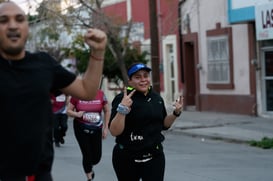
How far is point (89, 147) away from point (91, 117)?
454 millimetres

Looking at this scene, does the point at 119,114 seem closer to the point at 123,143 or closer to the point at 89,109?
the point at 123,143

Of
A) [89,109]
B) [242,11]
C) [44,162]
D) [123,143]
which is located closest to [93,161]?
[89,109]

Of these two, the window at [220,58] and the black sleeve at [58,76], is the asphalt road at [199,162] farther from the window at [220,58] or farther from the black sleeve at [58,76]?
the window at [220,58]

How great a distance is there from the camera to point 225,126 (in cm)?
1875

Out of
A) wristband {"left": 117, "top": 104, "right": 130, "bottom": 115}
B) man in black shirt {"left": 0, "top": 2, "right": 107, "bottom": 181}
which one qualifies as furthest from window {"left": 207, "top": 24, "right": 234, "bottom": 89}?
man in black shirt {"left": 0, "top": 2, "right": 107, "bottom": 181}

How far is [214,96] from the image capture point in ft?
76.7

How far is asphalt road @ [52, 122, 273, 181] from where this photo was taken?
10102 millimetres

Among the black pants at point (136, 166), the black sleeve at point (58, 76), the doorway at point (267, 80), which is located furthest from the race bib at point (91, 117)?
the doorway at point (267, 80)

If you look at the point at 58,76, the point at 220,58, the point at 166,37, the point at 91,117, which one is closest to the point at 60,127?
the point at 91,117

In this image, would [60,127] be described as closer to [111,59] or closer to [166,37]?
[111,59]

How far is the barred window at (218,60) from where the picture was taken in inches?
888

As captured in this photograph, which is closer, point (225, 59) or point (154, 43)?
point (154, 43)

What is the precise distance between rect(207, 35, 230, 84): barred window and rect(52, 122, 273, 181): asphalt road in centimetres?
696

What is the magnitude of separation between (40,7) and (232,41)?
Result: 6.55 metres
